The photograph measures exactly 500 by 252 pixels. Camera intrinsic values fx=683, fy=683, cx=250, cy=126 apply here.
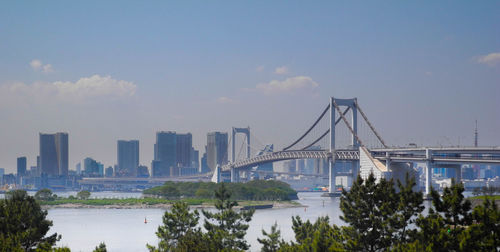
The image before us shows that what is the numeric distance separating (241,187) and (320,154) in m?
12.7

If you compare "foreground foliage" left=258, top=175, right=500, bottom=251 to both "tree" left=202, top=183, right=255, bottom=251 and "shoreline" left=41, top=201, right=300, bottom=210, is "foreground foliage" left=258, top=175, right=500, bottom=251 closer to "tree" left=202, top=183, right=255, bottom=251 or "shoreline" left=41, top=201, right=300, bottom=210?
"tree" left=202, top=183, right=255, bottom=251

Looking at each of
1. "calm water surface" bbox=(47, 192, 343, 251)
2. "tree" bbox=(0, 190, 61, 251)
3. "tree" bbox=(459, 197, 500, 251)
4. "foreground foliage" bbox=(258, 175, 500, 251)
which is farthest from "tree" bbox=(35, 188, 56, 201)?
"tree" bbox=(459, 197, 500, 251)

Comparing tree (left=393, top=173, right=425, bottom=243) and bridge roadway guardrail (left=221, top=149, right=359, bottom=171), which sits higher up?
bridge roadway guardrail (left=221, top=149, right=359, bottom=171)

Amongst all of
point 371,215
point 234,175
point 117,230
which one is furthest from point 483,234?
point 234,175

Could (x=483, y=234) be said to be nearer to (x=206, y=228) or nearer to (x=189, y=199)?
(x=206, y=228)

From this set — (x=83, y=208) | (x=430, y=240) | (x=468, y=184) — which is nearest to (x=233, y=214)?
(x=430, y=240)

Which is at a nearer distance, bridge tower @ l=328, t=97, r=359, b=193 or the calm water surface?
the calm water surface

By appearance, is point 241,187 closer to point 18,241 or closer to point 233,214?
point 233,214

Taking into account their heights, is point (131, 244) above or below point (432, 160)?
below

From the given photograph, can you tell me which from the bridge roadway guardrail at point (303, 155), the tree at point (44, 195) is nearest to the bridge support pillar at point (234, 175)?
the bridge roadway guardrail at point (303, 155)

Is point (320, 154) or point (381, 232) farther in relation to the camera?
point (320, 154)

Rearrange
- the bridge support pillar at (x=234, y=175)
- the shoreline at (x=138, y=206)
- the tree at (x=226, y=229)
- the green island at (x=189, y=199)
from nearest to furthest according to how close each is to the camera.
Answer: the tree at (x=226, y=229)
the shoreline at (x=138, y=206)
the green island at (x=189, y=199)
the bridge support pillar at (x=234, y=175)

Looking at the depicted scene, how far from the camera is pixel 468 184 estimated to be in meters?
164

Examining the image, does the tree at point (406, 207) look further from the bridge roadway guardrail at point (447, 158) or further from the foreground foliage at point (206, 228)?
the bridge roadway guardrail at point (447, 158)
